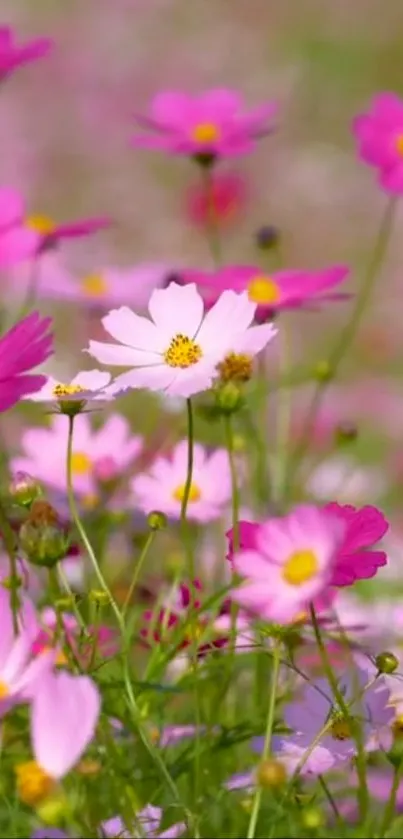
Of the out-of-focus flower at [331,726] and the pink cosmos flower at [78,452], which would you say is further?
the pink cosmos flower at [78,452]

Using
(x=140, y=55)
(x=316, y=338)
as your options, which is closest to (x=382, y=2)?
(x=140, y=55)

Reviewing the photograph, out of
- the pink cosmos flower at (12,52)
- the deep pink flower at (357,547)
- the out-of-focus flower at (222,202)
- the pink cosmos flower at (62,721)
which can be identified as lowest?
the pink cosmos flower at (62,721)

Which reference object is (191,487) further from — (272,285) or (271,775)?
(271,775)

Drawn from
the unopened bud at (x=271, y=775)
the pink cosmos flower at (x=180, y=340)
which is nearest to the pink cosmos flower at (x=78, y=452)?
the pink cosmos flower at (x=180, y=340)

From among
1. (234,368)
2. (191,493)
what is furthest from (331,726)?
(191,493)

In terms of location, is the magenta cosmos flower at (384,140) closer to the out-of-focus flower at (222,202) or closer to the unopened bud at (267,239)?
the unopened bud at (267,239)

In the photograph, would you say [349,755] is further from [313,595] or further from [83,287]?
[83,287]

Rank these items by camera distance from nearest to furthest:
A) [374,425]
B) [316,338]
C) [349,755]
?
1. [349,755]
2. [374,425]
3. [316,338]

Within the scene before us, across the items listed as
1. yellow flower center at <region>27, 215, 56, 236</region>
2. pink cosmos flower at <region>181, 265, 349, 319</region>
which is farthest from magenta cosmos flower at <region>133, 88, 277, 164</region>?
pink cosmos flower at <region>181, 265, 349, 319</region>
